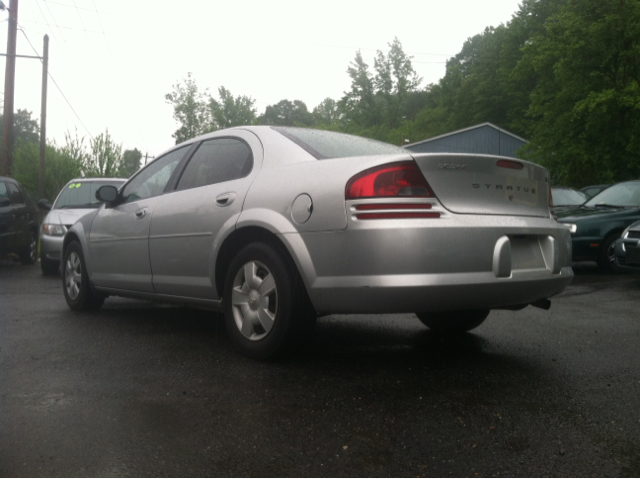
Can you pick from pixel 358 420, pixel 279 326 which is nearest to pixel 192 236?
pixel 279 326

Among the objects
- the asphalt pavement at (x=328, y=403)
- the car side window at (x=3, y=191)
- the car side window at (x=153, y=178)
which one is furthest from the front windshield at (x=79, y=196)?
the asphalt pavement at (x=328, y=403)

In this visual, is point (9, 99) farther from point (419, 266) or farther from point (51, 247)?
point (419, 266)

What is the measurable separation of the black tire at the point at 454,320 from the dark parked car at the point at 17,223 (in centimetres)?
966

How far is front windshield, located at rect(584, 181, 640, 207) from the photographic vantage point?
11773 millimetres

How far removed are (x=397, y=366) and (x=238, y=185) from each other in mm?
1619

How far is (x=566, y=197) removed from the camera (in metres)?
13.8

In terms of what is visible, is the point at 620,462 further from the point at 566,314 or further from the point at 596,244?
the point at 596,244

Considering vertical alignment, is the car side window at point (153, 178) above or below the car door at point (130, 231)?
above

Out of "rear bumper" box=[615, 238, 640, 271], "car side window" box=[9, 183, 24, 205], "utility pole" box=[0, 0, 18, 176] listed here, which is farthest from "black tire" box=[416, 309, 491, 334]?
"utility pole" box=[0, 0, 18, 176]

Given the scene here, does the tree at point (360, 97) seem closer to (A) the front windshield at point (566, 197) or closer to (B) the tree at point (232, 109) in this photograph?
(B) the tree at point (232, 109)

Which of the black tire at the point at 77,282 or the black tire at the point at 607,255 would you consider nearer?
the black tire at the point at 77,282

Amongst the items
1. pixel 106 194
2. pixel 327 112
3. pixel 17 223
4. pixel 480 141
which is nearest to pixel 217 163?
pixel 106 194

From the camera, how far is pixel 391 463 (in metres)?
2.64

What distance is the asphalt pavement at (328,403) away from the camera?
266 centimetres
